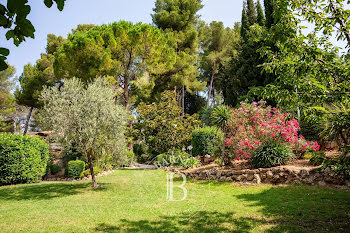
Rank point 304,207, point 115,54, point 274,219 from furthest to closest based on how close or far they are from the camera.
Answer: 1. point 115,54
2. point 304,207
3. point 274,219

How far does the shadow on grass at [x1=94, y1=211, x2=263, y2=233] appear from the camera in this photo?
4363 mm

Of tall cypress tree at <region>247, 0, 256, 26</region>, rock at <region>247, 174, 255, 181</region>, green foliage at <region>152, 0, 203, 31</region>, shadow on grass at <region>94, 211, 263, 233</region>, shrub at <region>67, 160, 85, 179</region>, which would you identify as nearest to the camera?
shadow on grass at <region>94, 211, 263, 233</region>

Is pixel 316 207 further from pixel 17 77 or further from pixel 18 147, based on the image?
pixel 17 77

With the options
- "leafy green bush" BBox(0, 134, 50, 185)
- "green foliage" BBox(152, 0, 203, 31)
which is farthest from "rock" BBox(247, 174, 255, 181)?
"green foliage" BBox(152, 0, 203, 31)

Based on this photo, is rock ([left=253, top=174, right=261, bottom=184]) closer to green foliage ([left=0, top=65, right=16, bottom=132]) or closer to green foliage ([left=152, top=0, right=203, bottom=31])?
green foliage ([left=152, top=0, right=203, bottom=31])

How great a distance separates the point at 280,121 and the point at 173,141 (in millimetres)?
7312

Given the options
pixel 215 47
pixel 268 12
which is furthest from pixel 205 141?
pixel 215 47

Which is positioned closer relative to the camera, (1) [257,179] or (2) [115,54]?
(1) [257,179]

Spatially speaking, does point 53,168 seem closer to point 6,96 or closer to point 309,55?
point 309,55

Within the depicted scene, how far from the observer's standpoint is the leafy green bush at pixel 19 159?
32.4ft

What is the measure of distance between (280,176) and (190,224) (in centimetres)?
424

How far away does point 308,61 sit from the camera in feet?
10.5

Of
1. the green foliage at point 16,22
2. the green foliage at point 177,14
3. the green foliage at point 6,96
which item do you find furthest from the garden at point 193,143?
the green foliage at point 6,96

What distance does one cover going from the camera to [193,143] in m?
13.5
